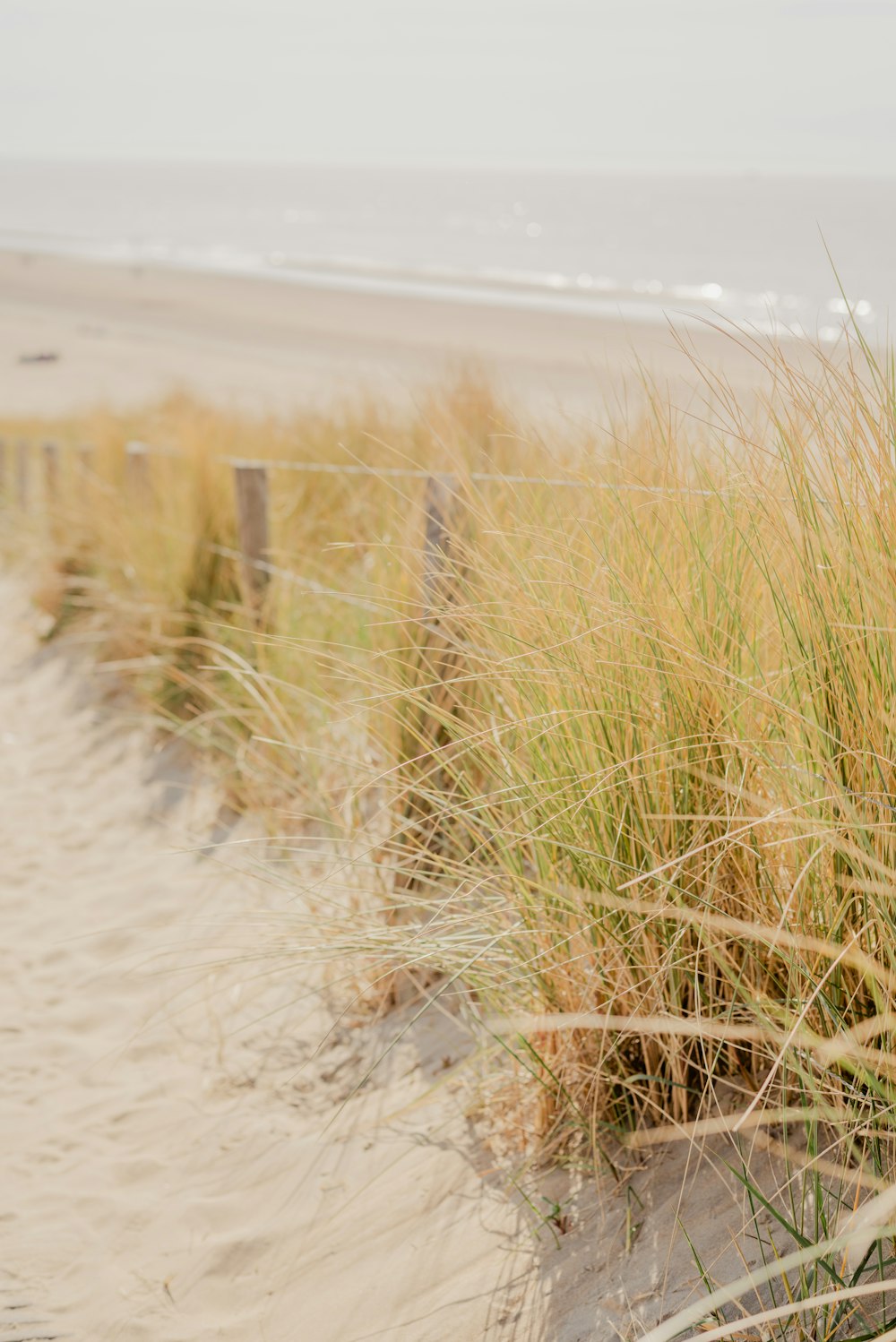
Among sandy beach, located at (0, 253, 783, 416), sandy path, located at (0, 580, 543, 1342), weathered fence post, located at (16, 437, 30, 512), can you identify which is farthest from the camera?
sandy beach, located at (0, 253, 783, 416)

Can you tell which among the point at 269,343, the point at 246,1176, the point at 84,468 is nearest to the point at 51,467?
the point at 84,468

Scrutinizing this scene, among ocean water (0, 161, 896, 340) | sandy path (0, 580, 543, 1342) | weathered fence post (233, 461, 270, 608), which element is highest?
ocean water (0, 161, 896, 340)

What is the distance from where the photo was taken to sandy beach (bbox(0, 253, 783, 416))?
52.3 feet

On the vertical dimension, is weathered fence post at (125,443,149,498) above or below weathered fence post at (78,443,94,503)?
below

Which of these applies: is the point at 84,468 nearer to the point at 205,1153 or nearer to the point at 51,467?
the point at 51,467

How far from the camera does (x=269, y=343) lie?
2228 centimetres

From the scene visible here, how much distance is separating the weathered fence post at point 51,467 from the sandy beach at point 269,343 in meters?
5.12

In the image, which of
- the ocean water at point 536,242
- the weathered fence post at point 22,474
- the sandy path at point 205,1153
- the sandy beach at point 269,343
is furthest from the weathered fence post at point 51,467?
the sandy beach at point 269,343

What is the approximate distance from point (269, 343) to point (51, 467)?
16.7 meters

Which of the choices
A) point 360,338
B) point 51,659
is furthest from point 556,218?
point 51,659

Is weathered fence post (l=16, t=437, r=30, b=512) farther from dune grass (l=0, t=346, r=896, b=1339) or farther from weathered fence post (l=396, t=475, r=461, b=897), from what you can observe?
dune grass (l=0, t=346, r=896, b=1339)

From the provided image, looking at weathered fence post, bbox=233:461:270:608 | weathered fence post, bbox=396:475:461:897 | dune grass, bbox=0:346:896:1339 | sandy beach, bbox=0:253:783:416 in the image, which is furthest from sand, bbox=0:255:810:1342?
sandy beach, bbox=0:253:783:416

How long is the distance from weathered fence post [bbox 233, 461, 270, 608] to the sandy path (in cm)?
103

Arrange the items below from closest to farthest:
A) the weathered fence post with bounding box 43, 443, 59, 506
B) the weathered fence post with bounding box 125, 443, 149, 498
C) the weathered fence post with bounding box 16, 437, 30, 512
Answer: the weathered fence post with bounding box 125, 443, 149, 498
the weathered fence post with bounding box 43, 443, 59, 506
the weathered fence post with bounding box 16, 437, 30, 512
